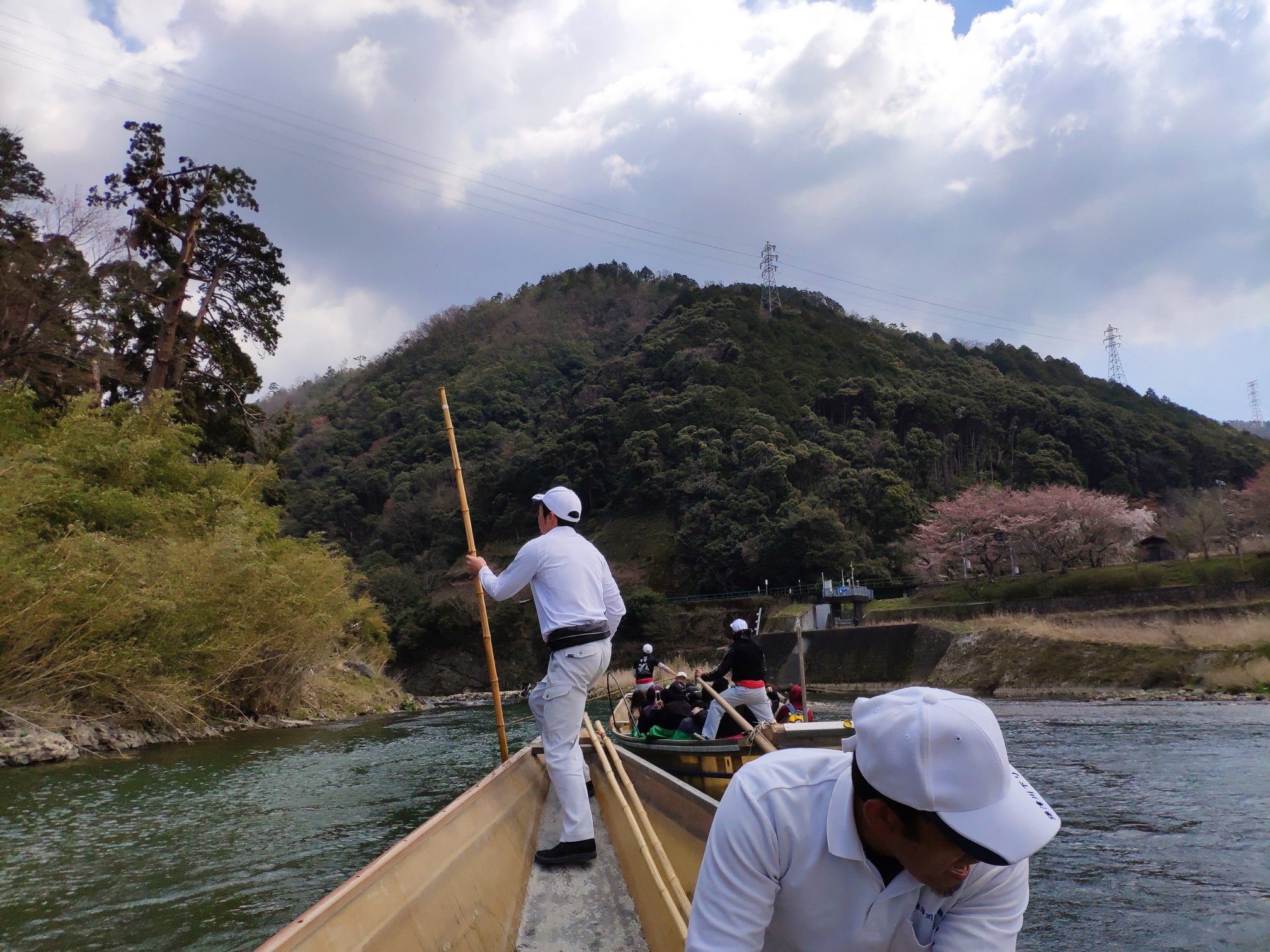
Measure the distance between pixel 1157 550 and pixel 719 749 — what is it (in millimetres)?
36569

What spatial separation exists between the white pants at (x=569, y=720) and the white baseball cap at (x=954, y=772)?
2.66 metres

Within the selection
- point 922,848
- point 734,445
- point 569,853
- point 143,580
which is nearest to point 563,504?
point 569,853

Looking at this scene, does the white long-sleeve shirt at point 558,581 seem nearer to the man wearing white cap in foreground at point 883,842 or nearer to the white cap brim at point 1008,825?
the man wearing white cap in foreground at point 883,842

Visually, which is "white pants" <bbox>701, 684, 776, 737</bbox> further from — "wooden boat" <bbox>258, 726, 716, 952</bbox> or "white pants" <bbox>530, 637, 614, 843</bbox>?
"white pants" <bbox>530, 637, 614, 843</bbox>

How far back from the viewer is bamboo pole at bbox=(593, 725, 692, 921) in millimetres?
2607

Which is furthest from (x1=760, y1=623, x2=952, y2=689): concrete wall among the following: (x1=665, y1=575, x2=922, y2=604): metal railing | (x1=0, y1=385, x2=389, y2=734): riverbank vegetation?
(x1=0, y1=385, x2=389, y2=734): riverbank vegetation

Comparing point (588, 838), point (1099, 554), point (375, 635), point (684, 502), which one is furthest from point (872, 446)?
point (588, 838)

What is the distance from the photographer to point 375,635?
105ft

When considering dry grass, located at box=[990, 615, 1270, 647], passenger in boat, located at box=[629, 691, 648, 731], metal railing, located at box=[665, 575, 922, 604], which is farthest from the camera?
metal railing, located at box=[665, 575, 922, 604]

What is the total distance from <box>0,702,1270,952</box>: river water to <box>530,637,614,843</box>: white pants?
1617mm

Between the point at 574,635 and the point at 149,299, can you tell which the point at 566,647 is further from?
the point at 149,299

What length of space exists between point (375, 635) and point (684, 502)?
80.2 ft

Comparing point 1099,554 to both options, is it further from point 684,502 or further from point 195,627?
point 195,627

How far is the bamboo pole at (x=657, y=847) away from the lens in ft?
8.55
